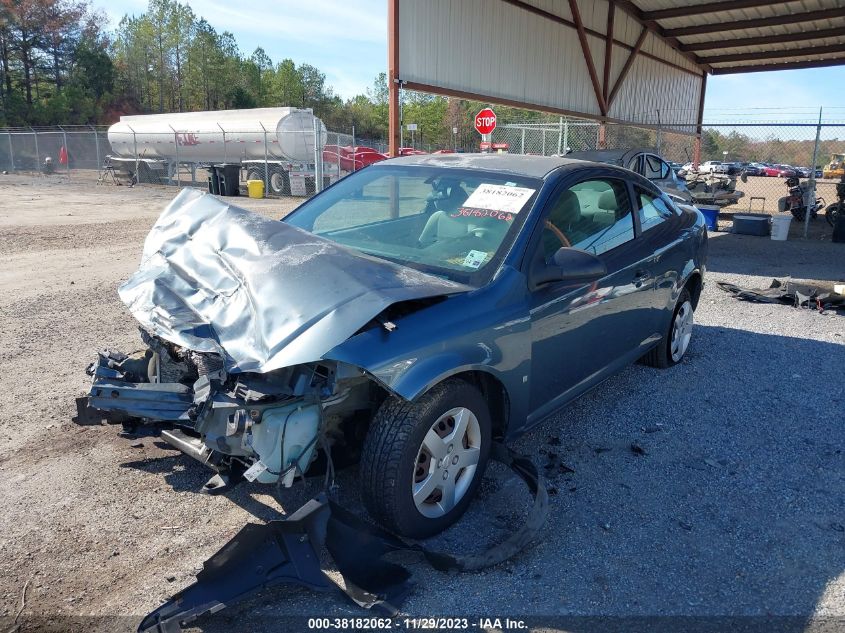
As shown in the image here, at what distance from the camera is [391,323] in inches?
108

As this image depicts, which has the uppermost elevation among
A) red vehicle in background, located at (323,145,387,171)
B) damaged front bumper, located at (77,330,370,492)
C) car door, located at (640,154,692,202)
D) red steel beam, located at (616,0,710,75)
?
red steel beam, located at (616,0,710,75)

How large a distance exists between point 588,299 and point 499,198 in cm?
81

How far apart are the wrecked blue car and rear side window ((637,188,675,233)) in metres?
0.30

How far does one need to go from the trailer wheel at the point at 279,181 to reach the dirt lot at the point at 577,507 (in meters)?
20.2

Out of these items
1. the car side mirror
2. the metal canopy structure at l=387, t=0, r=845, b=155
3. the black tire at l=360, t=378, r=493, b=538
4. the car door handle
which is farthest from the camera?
the metal canopy structure at l=387, t=0, r=845, b=155

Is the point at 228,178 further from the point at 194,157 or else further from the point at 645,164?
the point at 645,164

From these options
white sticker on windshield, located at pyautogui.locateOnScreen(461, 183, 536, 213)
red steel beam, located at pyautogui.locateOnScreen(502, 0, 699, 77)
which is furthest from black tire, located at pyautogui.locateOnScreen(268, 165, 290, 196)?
white sticker on windshield, located at pyautogui.locateOnScreen(461, 183, 536, 213)

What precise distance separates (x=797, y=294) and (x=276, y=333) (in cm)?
736

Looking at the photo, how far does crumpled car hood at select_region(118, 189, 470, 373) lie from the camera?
2660mm

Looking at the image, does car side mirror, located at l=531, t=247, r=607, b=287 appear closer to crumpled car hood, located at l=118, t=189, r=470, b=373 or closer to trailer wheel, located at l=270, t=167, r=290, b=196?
crumpled car hood, located at l=118, t=189, r=470, b=373

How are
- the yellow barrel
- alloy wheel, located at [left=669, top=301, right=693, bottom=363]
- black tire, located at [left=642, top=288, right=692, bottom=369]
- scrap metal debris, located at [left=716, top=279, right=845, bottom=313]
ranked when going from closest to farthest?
black tire, located at [left=642, top=288, right=692, bottom=369] < alloy wheel, located at [left=669, top=301, right=693, bottom=363] < scrap metal debris, located at [left=716, top=279, right=845, bottom=313] < the yellow barrel

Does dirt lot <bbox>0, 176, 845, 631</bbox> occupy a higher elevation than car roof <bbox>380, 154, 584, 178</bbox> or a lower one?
lower

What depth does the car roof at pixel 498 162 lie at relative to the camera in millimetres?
4008

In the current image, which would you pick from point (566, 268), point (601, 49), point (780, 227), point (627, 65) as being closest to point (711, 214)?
point (780, 227)
